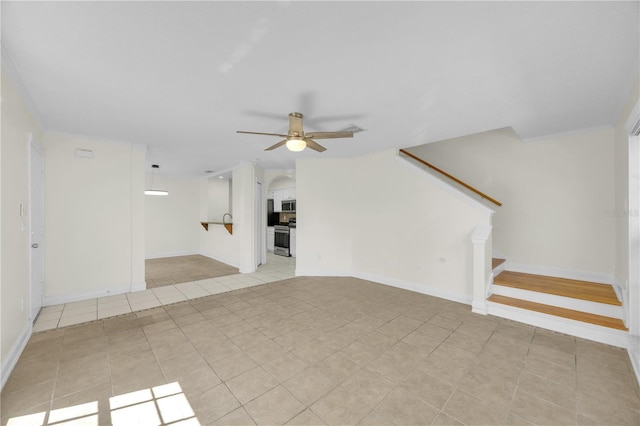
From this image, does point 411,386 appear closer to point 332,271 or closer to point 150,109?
point 332,271

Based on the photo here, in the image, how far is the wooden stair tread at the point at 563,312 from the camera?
2.74 m

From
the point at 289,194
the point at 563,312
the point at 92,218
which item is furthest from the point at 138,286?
the point at 563,312

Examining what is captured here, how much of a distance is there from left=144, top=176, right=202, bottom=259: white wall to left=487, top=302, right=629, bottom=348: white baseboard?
8459 millimetres

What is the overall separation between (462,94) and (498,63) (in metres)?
0.53

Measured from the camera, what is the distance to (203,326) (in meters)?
3.09

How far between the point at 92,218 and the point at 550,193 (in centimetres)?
762

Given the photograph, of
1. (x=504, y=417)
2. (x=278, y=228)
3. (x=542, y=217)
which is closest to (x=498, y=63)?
(x=504, y=417)

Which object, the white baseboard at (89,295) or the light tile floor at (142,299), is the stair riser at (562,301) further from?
the white baseboard at (89,295)

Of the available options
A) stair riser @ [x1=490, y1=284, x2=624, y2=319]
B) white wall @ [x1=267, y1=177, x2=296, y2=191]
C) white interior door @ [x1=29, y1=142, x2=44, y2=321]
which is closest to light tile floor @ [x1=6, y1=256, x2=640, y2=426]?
stair riser @ [x1=490, y1=284, x2=624, y2=319]

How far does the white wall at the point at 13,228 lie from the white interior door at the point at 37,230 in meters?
0.39

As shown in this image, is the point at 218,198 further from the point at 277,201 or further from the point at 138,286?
the point at 138,286

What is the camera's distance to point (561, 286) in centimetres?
360

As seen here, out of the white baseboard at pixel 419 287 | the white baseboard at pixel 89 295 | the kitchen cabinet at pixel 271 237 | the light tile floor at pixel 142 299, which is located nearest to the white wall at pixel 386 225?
the white baseboard at pixel 419 287

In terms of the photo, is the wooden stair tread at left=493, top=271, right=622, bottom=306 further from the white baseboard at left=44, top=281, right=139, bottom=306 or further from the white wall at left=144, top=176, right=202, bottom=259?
the white wall at left=144, top=176, right=202, bottom=259
